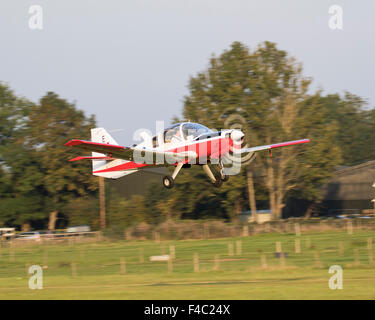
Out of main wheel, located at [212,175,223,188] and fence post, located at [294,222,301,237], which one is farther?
fence post, located at [294,222,301,237]

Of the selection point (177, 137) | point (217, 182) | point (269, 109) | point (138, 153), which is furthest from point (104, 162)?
point (269, 109)

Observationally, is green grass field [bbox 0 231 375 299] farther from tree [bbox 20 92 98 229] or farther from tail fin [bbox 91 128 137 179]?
tree [bbox 20 92 98 229]

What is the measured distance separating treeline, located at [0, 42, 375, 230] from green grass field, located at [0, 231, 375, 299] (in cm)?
1062

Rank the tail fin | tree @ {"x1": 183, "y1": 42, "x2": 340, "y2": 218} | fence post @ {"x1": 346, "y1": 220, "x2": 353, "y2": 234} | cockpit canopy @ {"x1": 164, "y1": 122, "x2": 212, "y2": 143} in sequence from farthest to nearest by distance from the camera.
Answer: tree @ {"x1": 183, "y1": 42, "x2": 340, "y2": 218}
fence post @ {"x1": 346, "y1": 220, "x2": 353, "y2": 234}
the tail fin
cockpit canopy @ {"x1": 164, "y1": 122, "x2": 212, "y2": 143}

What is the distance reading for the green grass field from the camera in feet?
59.8

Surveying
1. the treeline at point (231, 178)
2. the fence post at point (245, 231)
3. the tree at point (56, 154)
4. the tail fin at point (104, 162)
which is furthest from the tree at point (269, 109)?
the tail fin at point (104, 162)

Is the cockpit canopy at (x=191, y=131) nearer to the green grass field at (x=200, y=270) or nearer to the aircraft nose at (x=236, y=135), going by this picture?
the aircraft nose at (x=236, y=135)

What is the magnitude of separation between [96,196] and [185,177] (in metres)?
15.7

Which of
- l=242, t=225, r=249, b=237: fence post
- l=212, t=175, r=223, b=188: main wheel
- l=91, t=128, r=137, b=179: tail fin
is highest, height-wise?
l=91, t=128, r=137, b=179: tail fin

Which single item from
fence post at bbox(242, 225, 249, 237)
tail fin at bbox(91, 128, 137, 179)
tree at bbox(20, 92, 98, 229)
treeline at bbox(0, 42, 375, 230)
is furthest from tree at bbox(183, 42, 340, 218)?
tail fin at bbox(91, 128, 137, 179)

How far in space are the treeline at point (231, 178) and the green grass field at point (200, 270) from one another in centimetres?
1062

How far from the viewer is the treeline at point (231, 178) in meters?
53.2

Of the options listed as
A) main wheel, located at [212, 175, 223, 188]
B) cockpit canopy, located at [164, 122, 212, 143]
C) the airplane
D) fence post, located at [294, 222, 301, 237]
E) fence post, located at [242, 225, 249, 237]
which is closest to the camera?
the airplane

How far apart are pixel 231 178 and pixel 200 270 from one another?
26.7m
